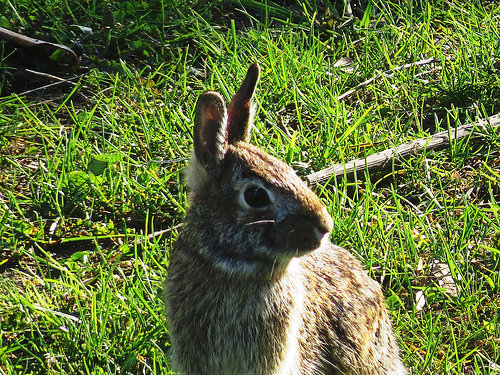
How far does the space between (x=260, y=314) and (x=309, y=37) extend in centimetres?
272

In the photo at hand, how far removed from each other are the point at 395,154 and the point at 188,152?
1.09m

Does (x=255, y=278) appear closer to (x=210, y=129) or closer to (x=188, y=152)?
(x=210, y=129)

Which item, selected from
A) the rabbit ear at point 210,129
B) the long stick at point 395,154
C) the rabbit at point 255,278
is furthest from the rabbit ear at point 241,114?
the long stick at point 395,154

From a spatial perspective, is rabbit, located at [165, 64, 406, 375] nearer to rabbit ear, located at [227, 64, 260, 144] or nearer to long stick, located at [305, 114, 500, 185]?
rabbit ear, located at [227, 64, 260, 144]

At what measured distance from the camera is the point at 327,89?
190 inches

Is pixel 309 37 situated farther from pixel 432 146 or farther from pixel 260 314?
pixel 260 314

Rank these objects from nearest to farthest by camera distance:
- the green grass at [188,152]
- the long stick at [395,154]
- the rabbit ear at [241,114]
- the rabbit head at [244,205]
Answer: the rabbit head at [244,205] < the rabbit ear at [241,114] < the green grass at [188,152] < the long stick at [395,154]

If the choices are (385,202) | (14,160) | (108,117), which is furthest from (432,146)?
(14,160)

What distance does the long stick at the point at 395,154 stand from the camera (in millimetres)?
4227

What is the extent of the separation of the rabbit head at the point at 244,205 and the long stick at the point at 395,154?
1.25 metres

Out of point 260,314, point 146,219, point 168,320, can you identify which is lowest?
point 146,219

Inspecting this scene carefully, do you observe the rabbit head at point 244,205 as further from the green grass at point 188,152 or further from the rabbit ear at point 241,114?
the green grass at point 188,152

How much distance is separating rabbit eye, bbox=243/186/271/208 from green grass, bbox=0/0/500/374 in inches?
35.0

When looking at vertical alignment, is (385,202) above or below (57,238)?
above
